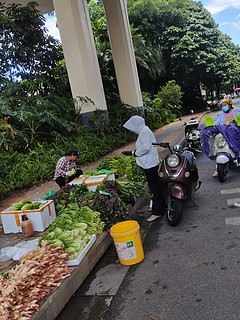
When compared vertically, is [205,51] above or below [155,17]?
below

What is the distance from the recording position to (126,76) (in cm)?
1752

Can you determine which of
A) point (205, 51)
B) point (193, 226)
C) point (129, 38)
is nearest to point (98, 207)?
point (193, 226)

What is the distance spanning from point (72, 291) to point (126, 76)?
51.0 ft

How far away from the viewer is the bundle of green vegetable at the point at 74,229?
3.68 metres

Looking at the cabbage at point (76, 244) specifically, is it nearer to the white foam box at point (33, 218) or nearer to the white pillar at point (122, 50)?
the white foam box at point (33, 218)

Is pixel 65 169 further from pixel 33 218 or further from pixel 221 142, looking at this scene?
pixel 221 142

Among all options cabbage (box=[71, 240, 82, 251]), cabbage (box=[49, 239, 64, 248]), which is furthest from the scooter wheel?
cabbage (box=[49, 239, 64, 248])

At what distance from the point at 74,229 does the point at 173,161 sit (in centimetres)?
203

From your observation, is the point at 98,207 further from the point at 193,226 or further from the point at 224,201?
the point at 224,201

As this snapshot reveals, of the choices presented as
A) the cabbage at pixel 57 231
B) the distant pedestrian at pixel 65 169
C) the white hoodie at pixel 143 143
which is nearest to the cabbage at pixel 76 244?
the cabbage at pixel 57 231

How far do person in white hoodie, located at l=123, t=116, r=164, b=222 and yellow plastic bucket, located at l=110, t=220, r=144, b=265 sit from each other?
136 centimetres

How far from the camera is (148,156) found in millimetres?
5066

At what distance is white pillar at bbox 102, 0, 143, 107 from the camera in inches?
663

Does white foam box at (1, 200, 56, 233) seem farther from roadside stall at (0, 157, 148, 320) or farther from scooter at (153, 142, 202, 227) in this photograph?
scooter at (153, 142, 202, 227)
